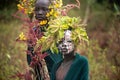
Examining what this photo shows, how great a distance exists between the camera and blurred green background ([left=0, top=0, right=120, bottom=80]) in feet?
27.0

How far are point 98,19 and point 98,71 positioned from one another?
5.95 metres

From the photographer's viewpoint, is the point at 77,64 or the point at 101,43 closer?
the point at 77,64

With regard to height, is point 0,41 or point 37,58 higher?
point 37,58

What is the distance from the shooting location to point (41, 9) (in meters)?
5.31

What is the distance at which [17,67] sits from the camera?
8516mm

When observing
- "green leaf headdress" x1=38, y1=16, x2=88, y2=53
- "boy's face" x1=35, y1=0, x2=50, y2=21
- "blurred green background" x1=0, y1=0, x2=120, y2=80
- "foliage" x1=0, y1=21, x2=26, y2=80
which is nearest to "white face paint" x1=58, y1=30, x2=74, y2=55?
"green leaf headdress" x1=38, y1=16, x2=88, y2=53

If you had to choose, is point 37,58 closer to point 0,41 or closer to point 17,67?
point 17,67

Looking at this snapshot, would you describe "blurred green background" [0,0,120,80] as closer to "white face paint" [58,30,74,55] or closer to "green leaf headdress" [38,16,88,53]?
"green leaf headdress" [38,16,88,53]

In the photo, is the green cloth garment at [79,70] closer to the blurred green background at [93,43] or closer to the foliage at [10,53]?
the blurred green background at [93,43]

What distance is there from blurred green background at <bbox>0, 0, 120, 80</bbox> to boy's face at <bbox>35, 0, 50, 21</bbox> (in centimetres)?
106

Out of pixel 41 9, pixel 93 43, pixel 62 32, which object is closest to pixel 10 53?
pixel 93 43

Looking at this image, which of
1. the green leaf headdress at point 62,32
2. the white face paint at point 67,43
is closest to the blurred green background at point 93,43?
the green leaf headdress at point 62,32

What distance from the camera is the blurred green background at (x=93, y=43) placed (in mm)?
8227

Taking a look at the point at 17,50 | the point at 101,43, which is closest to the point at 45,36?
the point at 17,50
